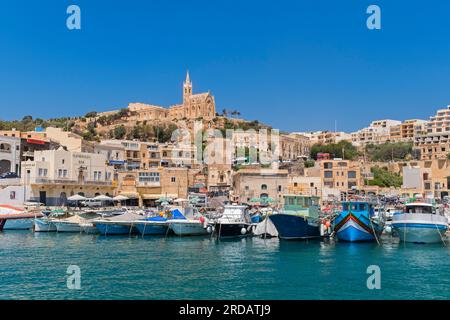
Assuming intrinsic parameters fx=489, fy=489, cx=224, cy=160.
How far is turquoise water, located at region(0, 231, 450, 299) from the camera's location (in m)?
17.2

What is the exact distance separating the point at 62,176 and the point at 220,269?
44580 mm

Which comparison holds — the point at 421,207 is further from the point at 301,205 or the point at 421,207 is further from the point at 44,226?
the point at 44,226

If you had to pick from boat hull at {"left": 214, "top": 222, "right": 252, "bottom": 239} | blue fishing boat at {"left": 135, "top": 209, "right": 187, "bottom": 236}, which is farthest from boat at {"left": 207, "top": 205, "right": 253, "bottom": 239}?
blue fishing boat at {"left": 135, "top": 209, "right": 187, "bottom": 236}

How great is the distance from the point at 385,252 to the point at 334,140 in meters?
133

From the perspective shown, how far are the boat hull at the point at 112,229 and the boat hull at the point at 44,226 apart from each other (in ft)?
17.4

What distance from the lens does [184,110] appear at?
150500mm

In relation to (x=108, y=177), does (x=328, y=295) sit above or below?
below

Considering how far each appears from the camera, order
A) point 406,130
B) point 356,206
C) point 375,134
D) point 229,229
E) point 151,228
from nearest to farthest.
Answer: point 356,206, point 229,229, point 151,228, point 406,130, point 375,134

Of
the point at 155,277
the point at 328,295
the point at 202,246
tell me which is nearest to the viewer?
the point at 328,295

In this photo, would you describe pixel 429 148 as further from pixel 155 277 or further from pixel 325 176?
pixel 155 277

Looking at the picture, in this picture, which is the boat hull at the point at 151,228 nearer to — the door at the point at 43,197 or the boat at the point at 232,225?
the boat at the point at 232,225

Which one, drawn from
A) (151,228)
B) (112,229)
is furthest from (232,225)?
(112,229)

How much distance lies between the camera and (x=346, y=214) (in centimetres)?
3228
